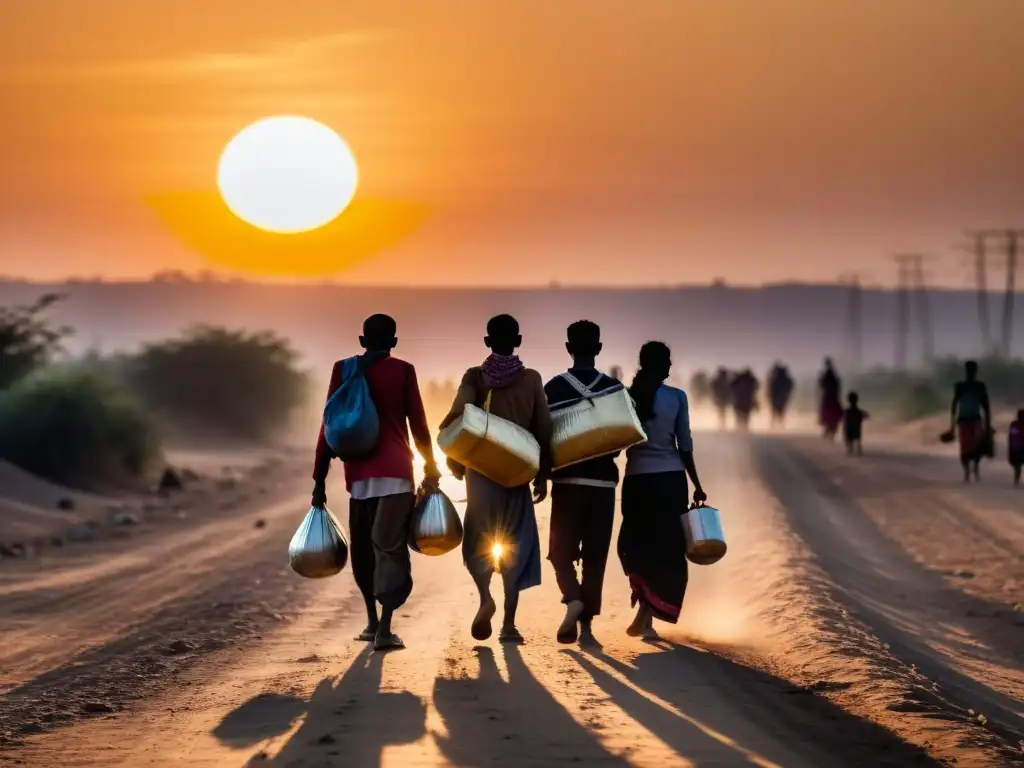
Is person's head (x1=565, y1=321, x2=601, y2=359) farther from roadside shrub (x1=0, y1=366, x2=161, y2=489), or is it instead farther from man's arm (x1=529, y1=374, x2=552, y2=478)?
roadside shrub (x1=0, y1=366, x2=161, y2=489)

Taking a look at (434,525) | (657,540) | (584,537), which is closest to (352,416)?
(434,525)

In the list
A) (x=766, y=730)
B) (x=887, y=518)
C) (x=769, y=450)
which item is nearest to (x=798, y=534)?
(x=887, y=518)

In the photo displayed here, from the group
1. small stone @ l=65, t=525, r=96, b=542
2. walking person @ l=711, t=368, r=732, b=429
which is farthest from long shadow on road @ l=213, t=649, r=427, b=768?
walking person @ l=711, t=368, r=732, b=429

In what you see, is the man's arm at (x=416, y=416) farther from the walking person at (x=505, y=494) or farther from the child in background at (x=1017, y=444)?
the child in background at (x=1017, y=444)

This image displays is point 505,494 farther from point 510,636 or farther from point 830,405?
point 830,405

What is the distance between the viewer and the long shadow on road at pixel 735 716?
8984 mm

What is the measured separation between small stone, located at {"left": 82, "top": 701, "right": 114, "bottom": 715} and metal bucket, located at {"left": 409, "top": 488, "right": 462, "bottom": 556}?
2.10m

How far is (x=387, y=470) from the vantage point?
39.1 ft

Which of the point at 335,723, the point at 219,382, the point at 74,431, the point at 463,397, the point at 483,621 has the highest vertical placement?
the point at 219,382

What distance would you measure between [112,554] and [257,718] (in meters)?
12.5

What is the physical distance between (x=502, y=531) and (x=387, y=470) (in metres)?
0.81

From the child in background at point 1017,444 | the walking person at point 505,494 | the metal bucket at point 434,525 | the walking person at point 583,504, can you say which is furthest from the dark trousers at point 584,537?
the child in background at point 1017,444

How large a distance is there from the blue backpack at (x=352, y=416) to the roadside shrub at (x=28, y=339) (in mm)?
25577

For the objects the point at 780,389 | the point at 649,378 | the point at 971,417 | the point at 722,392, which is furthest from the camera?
the point at 722,392
